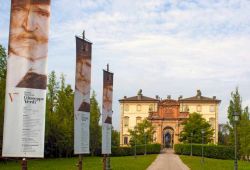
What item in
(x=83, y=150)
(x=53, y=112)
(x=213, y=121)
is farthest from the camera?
(x=213, y=121)

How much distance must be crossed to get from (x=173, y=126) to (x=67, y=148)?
4665cm

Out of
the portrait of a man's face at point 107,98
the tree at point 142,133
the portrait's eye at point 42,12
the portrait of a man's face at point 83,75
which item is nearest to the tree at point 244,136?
the tree at point 142,133

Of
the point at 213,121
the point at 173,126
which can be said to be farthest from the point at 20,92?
the point at 213,121

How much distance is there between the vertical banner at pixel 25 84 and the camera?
12.8 m

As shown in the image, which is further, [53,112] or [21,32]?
[53,112]

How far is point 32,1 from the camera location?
43.1ft

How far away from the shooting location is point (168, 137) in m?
119

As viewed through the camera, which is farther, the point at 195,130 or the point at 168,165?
the point at 195,130

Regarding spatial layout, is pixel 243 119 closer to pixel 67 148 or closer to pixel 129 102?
pixel 67 148

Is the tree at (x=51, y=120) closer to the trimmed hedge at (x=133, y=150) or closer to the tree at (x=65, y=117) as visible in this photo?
the tree at (x=65, y=117)

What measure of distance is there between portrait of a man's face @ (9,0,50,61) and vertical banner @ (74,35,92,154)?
584 cm

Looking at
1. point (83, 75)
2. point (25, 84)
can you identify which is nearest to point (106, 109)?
point (83, 75)

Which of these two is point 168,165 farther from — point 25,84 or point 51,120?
point 25,84

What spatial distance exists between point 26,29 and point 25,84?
1483 millimetres
